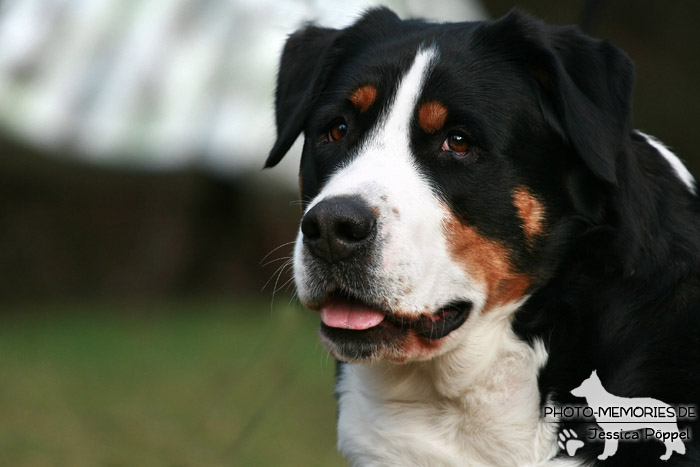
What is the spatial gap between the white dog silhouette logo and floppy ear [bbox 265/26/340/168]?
4.65ft

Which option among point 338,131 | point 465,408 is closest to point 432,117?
point 338,131

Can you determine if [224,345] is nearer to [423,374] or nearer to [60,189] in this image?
[60,189]

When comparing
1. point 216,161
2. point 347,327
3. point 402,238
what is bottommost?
point 216,161

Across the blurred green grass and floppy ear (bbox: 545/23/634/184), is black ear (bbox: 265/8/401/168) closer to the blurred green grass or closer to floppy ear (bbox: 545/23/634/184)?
floppy ear (bbox: 545/23/634/184)

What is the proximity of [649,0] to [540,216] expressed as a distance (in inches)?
199

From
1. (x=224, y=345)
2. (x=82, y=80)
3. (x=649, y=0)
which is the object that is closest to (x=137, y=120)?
(x=82, y=80)

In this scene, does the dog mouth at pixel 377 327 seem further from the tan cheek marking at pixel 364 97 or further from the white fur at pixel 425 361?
the tan cheek marking at pixel 364 97

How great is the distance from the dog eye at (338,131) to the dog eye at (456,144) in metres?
0.40

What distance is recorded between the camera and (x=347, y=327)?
118 inches

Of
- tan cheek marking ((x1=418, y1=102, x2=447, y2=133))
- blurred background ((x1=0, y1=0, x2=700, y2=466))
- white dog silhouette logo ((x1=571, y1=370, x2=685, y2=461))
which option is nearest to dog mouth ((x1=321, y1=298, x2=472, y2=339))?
white dog silhouette logo ((x1=571, y1=370, x2=685, y2=461))

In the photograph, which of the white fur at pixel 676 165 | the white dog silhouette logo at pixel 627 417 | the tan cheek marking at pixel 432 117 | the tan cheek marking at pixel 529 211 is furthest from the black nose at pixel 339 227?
the white fur at pixel 676 165

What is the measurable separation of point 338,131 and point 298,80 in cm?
43

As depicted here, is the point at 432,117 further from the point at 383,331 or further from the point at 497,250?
the point at 383,331

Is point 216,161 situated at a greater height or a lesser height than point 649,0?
lesser
